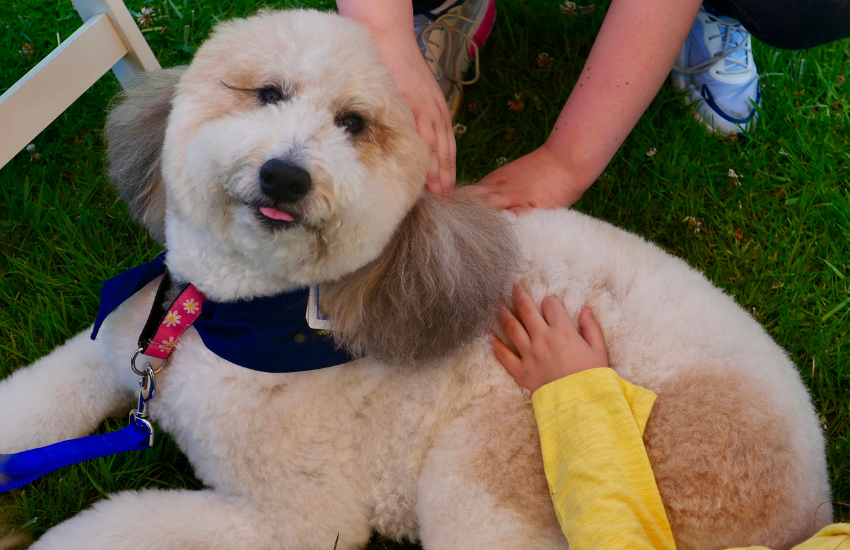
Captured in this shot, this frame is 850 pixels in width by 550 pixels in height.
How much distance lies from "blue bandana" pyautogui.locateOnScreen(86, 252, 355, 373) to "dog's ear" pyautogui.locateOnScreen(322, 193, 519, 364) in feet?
0.20

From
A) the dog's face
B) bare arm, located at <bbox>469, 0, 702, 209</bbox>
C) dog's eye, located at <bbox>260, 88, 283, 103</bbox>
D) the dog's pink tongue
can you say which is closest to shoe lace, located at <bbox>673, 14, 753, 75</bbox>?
bare arm, located at <bbox>469, 0, 702, 209</bbox>

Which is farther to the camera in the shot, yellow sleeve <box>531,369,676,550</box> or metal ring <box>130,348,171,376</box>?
metal ring <box>130,348,171,376</box>

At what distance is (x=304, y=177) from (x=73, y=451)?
0.90 meters

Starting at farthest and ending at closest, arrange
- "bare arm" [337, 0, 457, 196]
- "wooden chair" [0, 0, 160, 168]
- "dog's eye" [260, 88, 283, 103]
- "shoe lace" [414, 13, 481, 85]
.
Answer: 1. "shoe lace" [414, 13, 481, 85]
2. "wooden chair" [0, 0, 160, 168]
3. "bare arm" [337, 0, 457, 196]
4. "dog's eye" [260, 88, 283, 103]

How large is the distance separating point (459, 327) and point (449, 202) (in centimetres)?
27

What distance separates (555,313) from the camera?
54.4 inches

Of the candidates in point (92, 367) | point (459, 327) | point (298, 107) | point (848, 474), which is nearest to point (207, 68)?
point (298, 107)

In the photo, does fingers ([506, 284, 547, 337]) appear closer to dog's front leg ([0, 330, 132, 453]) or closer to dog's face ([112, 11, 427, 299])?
dog's face ([112, 11, 427, 299])

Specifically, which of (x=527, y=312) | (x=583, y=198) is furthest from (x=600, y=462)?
(x=583, y=198)

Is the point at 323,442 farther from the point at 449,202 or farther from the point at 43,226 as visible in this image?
the point at 43,226

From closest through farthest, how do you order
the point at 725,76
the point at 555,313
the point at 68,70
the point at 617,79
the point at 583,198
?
the point at 555,313
the point at 617,79
the point at 68,70
the point at 583,198
the point at 725,76

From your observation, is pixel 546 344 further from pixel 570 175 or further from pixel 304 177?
pixel 570 175

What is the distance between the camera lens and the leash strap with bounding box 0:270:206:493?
4.54ft

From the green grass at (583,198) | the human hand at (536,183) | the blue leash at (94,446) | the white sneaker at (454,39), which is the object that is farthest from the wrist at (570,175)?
the blue leash at (94,446)
